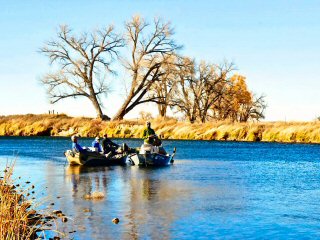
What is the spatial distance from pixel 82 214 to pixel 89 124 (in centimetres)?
5794

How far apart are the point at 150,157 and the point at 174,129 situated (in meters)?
36.5

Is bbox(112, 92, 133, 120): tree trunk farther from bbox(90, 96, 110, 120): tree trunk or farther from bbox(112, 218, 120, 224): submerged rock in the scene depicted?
bbox(112, 218, 120, 224): submerged rock

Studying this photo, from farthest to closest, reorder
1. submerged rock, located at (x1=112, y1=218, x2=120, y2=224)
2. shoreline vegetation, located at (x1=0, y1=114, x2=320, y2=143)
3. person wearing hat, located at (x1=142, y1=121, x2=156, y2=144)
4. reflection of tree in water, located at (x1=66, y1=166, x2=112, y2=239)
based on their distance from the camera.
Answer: shoreline vegetation, located at (x1=0, y1=114, x2=320, y2=143)
person wearing hat, located at (x1=142, y1=121, x2=156, y2=144)
submerged rock, located at (x1=112, y1=218, x2=120, y2=224)
reflection of tree in water, located at (x1=66, y1=166, x2=112, y2=239)

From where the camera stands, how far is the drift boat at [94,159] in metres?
30.4

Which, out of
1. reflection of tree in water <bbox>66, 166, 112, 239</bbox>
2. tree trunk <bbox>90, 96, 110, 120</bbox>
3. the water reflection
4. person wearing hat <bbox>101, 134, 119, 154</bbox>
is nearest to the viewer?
reflection of tree in water <bbox>66, 166, 112, 239</bbox>

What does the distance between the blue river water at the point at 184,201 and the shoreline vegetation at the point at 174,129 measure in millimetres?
30238

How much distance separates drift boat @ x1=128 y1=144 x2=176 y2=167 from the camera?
30.1m

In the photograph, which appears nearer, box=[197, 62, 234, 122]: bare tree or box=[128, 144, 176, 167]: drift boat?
box=[128, 144, 176, 167]: drift boat

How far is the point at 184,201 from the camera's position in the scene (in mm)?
17312

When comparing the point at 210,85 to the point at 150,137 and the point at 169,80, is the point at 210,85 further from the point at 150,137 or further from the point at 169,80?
the point at 150,137

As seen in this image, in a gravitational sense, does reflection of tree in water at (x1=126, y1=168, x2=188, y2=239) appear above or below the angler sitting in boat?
below

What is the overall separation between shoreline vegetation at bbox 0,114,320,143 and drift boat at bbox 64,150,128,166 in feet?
105

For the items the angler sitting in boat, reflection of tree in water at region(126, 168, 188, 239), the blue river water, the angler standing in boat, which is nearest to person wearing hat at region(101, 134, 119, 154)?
the blue river water

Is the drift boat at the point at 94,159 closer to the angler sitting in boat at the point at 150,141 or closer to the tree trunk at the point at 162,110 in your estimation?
the angler sitting in boat at the point at 150,141
